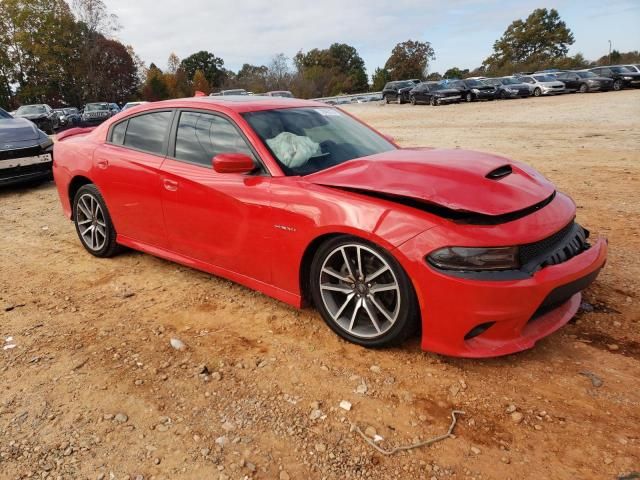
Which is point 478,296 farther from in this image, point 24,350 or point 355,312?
point 24,350

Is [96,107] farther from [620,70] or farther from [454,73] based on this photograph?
[454,73]

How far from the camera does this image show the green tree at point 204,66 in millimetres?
92438

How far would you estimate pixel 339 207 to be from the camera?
2.76 meters

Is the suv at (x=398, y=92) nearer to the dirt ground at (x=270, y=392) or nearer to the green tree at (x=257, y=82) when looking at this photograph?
the dirt ground at (x=270, y=392)

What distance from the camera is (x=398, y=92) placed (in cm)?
3475

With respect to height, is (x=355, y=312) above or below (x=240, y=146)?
below

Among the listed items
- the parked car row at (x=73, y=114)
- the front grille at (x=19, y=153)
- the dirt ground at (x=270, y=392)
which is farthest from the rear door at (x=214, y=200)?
the parked car row at (x=73, y=114)

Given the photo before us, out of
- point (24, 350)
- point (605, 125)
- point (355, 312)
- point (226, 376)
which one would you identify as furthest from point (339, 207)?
point (605, 125)

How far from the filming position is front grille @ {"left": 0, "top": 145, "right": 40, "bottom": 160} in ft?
24.9

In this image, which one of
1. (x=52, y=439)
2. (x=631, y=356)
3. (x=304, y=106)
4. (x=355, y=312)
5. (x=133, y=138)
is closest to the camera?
(x=52, y=439)

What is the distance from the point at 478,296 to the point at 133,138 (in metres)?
3.21

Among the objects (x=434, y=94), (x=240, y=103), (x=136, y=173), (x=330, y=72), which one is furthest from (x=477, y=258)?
(x=330, y=72)

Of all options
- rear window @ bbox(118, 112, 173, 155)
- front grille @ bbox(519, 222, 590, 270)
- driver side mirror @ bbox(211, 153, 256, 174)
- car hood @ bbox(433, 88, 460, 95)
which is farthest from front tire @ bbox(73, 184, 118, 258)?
car hood @ bbox(433, 88, 460, 95)

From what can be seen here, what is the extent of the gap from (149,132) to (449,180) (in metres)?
2.60
